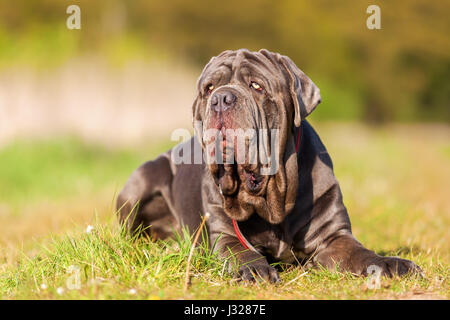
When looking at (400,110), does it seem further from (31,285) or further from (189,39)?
(31,285)

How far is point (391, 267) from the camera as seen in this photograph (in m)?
2.96

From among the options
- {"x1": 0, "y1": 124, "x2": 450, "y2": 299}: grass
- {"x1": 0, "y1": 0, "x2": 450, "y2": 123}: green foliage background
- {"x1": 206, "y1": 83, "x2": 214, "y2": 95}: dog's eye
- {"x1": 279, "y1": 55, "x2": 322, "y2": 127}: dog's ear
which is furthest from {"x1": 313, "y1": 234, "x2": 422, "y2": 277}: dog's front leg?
{"x1": 0, "y1": 0, "x2": 450, "y2": 123}: green foliage background

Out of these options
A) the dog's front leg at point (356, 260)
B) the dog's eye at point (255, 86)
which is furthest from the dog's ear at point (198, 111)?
the dog's front leg at point (356, 260)

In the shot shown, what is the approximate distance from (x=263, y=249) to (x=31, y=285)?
140 cm

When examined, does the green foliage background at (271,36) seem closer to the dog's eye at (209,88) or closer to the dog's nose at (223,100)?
the dog's eye at (209,88)

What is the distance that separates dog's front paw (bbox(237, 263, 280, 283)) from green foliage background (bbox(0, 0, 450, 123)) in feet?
35.5

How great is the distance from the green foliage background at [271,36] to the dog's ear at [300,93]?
10.5m

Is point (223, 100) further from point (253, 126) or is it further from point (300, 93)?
point (300, 93)

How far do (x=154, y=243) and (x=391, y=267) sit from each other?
148 cm

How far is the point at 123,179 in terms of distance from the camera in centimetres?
870

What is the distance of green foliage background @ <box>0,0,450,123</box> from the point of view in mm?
13562

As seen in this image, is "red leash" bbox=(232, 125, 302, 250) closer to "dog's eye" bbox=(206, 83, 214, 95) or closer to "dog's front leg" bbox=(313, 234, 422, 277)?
"dog's front leg" bbox=(313, 234, 422, 277)

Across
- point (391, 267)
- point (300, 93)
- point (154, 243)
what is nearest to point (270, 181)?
point (300, 93)

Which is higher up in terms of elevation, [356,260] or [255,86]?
[255,86]
